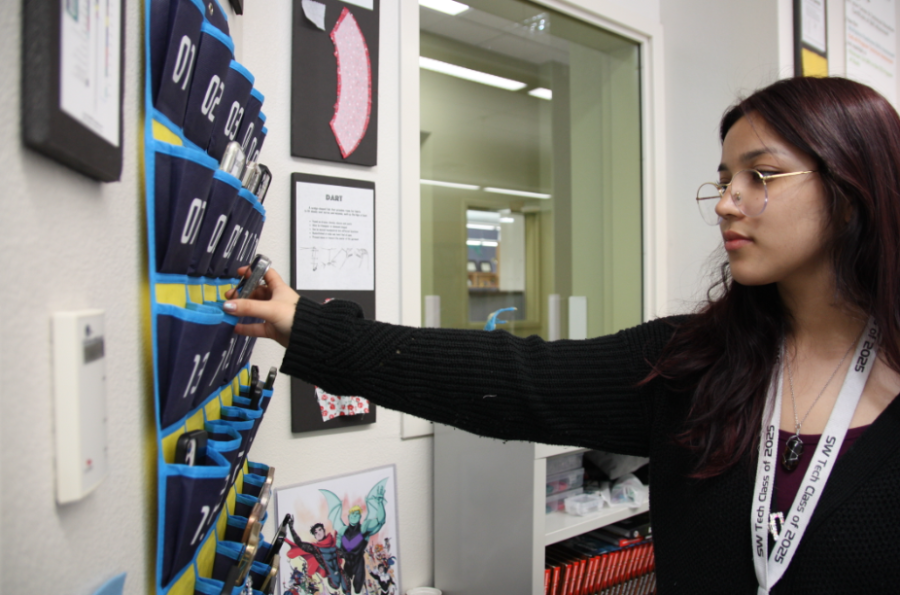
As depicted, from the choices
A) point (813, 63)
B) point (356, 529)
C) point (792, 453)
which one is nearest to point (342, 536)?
point (356, 529)

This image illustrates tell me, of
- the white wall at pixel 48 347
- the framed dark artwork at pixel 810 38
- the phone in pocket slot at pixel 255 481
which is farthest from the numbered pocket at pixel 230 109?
the framed dark artwork at pixel 810 38

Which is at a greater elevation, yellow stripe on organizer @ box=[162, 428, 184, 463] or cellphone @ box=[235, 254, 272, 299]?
cellphone @ box=[235, 254, 272, 299]

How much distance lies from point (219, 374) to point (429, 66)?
56.0 inches

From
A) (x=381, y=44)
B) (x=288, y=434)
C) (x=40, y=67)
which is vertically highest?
(x=381, y=44)

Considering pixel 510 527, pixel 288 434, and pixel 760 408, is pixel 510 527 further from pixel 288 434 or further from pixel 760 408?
pixel 760 408

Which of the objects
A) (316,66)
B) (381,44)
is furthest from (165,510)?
(381,44)

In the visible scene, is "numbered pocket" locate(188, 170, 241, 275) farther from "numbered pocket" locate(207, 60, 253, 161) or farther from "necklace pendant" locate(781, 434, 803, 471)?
"necklace pendant" locate(781, 434, 803, 471)

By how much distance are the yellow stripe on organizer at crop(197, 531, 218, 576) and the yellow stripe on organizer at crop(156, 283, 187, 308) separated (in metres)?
0.25

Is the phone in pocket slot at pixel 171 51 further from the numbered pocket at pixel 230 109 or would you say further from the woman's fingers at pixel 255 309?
the woman's fingers at pixel 255 309

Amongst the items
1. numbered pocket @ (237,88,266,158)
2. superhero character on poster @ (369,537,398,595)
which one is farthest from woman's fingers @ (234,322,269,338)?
superhero character on poster @ (369,537,398,595)

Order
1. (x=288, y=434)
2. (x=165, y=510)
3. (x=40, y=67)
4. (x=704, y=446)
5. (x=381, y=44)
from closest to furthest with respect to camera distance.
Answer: (x=40, y=67), (x=165, y=510), (x=704, y=446), (x=288, y=434), (x=381, y=44)

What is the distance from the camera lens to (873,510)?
727mm

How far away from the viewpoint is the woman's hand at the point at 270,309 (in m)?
0.68

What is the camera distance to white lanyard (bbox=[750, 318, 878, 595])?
758 mm
